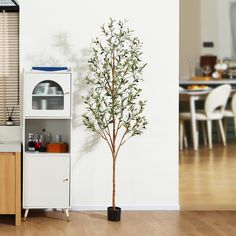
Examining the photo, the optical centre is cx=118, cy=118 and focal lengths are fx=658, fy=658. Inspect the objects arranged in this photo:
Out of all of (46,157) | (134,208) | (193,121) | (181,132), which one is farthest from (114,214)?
(181,132)

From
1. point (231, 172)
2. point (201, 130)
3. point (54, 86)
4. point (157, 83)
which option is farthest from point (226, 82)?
point (54, 86)

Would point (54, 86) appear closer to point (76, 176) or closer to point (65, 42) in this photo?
point (65, 42)

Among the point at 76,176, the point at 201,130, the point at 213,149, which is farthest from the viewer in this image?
the point at 201,130

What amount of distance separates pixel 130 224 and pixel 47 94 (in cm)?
127

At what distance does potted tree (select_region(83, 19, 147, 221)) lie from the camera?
18.0 feet

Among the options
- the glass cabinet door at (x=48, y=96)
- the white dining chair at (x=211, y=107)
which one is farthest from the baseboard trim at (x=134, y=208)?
the white dining chair at (x=211, y=107)

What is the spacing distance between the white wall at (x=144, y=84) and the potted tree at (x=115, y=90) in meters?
0.09

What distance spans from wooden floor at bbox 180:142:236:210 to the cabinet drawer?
1.19 meters

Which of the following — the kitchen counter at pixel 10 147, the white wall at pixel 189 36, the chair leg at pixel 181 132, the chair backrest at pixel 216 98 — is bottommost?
the kitchen counter at pixel 10 147

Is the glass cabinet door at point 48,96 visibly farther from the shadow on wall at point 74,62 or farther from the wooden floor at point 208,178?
the wooden floor at point 208,178

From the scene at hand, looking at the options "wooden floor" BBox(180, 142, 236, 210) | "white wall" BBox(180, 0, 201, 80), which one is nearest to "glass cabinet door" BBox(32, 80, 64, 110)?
"wooden floor" BBox(180, 142, 236, 210)

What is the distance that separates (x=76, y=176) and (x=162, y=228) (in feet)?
3.27

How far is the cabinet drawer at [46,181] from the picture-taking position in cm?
542

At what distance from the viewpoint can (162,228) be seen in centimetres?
523
